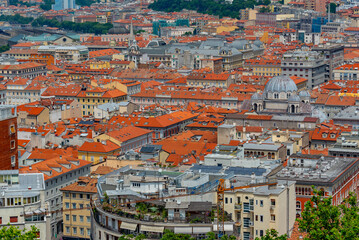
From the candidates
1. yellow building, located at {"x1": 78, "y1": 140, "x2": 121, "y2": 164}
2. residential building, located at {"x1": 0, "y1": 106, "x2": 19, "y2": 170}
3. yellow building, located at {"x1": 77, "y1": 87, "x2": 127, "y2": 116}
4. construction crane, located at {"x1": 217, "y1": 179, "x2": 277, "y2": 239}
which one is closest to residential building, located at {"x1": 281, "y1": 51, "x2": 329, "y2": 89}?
yellow building, located at {"x1": 77, "y1": 87, "x2": 127, "y2": 116}

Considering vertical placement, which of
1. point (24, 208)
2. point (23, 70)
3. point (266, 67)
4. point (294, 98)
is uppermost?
point (24, 208)

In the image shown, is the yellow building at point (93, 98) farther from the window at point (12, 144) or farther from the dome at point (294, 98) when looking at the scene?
the window at point (12, 144)

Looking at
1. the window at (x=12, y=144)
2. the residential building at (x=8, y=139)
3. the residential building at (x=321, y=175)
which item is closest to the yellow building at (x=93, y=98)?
the residential building at (x=321, y=175)

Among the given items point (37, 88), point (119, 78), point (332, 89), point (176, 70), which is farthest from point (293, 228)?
point (176, 70)

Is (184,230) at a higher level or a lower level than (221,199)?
lower

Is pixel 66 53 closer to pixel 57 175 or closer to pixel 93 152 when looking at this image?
pixel 93 152

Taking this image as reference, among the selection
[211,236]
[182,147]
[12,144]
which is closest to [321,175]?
[211,236]

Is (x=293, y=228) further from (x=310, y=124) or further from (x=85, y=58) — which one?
(x=85, y=58)
